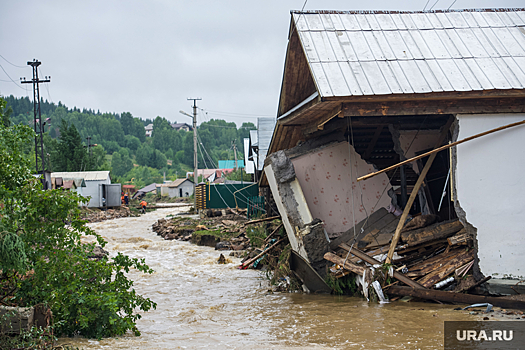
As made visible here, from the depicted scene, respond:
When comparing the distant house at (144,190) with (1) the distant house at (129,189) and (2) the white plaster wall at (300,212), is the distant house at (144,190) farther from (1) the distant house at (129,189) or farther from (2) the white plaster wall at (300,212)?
(2) the white plaster wall at (300,212)

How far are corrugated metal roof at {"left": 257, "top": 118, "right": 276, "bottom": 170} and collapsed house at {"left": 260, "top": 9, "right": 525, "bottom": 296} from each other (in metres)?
14.2

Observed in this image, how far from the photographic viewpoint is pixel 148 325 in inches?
262

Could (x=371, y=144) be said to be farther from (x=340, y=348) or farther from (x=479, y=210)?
(x=340, y=348)

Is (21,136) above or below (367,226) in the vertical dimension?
above

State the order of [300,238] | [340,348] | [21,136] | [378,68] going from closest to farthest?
[340,348]
[21,136]
[378,68]
[300,238]

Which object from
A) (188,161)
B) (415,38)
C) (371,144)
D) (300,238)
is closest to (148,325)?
(300,238)

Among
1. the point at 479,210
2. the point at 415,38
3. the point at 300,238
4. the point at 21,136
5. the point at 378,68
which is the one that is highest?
the point at 415,38

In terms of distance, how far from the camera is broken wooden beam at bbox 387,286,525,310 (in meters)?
6.13

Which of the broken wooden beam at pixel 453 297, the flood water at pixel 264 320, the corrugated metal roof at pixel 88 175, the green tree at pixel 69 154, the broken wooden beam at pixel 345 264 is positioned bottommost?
the flood water at pixel 264 320

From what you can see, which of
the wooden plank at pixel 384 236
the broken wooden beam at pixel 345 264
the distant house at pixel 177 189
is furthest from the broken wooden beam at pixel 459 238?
the distant house at pixel 177 189

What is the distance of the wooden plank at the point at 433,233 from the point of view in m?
7.61

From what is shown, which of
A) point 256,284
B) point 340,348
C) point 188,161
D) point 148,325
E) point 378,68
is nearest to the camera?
point 340,348

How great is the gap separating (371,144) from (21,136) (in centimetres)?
766

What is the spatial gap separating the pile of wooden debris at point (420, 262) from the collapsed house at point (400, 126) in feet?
0.29
